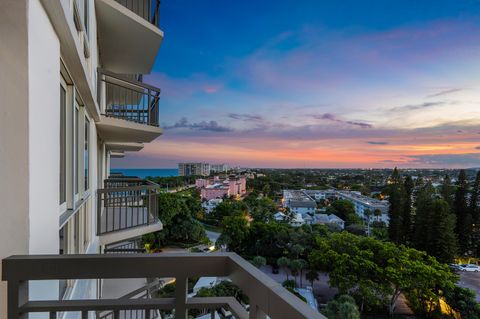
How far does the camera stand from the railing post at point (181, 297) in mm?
918

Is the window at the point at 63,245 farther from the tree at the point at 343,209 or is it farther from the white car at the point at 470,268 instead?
the tree at the point at 343,209

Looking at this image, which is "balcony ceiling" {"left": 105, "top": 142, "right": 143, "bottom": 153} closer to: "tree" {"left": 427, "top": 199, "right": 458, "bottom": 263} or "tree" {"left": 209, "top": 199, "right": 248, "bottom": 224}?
"tree" {"left": 427, "top": 199, "right": 458, "bottom": 263}

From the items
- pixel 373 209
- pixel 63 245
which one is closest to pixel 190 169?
pixel 373 209

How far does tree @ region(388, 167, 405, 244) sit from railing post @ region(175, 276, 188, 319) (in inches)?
1158

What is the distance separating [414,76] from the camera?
16.3m

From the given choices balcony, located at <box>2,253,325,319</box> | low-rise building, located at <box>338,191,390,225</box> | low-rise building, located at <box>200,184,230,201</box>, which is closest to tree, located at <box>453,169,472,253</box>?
low-rise building, located at <box>338,191,390,225</box>

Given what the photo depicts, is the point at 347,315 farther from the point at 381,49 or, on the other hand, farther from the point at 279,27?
the point at 279,27

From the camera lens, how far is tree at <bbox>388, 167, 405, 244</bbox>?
996 inches

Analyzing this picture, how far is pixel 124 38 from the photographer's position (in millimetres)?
4379

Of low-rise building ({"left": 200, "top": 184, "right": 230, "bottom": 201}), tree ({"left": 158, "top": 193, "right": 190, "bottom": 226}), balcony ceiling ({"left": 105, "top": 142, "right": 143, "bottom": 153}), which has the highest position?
balcony ceiling ({"left": 105, "top": 142, "right": 143, "bottom": 153})

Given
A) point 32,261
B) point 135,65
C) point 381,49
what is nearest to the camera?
point 32,261

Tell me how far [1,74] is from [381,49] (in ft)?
56.7

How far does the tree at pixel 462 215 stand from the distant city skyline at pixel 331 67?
3.74 meters

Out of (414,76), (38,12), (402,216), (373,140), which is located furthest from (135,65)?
(373,140)
